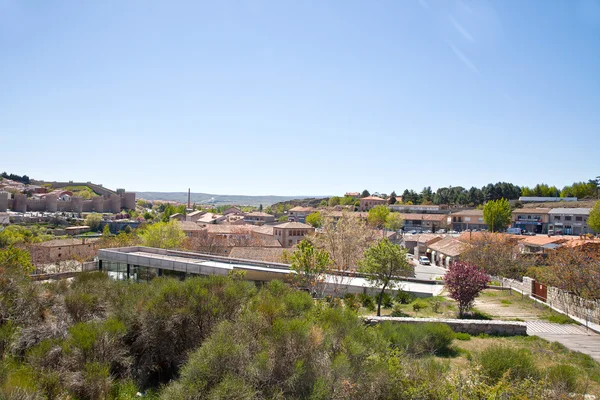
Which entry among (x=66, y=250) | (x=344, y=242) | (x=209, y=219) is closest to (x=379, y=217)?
(x=209, y=219)

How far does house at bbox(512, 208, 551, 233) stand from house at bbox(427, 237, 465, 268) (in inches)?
1260

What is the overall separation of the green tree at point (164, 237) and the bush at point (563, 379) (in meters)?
36.3

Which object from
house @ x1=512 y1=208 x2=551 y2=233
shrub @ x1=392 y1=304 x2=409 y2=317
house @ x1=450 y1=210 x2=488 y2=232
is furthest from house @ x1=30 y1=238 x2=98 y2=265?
house @ x1=512 y1=208 x2=551 y2=233

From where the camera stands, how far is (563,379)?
7.89 metres

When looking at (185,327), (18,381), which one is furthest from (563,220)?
(18,381)

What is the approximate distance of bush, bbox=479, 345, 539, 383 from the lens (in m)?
8.47

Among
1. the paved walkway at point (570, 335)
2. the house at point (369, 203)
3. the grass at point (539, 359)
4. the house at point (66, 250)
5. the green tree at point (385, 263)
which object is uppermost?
the house at point (369, 203)

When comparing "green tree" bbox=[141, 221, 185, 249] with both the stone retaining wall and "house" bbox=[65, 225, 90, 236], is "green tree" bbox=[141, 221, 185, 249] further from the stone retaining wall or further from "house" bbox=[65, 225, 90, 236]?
"house" bbox=[65, 225, 90, 236]

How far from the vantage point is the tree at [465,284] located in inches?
641

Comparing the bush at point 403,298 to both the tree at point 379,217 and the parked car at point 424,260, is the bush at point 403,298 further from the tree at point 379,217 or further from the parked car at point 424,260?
the tree at point 379,217

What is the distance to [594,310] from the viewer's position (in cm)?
1555

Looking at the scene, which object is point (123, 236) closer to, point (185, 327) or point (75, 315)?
point (75, 315)

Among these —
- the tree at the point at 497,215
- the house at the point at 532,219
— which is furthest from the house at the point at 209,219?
the house at the point at 532,219

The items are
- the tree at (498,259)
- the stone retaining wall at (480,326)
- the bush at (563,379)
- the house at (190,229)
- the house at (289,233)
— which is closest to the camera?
the bush at (563,379)
